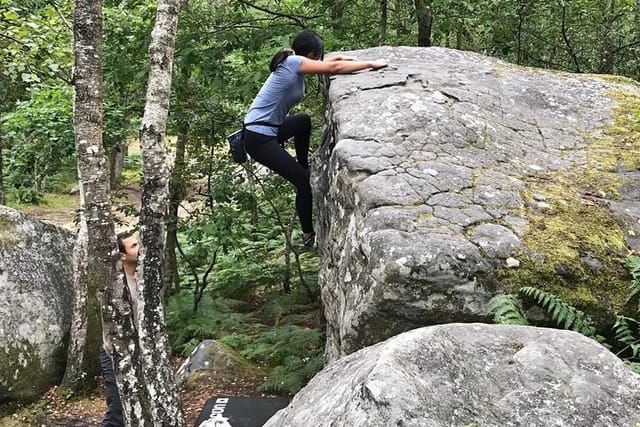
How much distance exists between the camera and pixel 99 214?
16.5ft

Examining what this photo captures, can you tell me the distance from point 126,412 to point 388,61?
4.19 meters

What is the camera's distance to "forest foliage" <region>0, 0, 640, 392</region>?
799 centimetres

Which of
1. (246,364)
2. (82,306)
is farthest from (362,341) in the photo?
(82,306)

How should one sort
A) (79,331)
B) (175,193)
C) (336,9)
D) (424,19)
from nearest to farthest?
1. (79,331)
2. (424,19)
3. (336,9)
4. (175,193)

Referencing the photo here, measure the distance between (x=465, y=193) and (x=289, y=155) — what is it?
7.49 feet

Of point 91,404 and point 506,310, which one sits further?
point 91,404

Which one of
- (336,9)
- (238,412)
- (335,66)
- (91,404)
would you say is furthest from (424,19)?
(91,404)

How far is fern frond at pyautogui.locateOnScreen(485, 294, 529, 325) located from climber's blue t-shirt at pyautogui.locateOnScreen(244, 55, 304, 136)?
3107 mm

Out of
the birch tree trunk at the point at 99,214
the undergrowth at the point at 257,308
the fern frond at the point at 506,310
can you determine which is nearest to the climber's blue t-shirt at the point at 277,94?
the birch tree trunk at the point at 99,214

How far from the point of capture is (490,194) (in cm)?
448

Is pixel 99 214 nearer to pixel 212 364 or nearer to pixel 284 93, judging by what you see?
pixel 284 93

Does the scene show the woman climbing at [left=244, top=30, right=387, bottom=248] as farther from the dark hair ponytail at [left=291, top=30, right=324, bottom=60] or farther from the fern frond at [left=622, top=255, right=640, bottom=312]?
the fern frond at [left=622, top=255, right=640, bottom=312]

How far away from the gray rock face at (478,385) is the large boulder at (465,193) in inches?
45.9

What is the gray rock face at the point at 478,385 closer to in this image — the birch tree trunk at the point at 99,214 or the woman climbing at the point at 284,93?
the birch tree trunk at the point at 99,214
